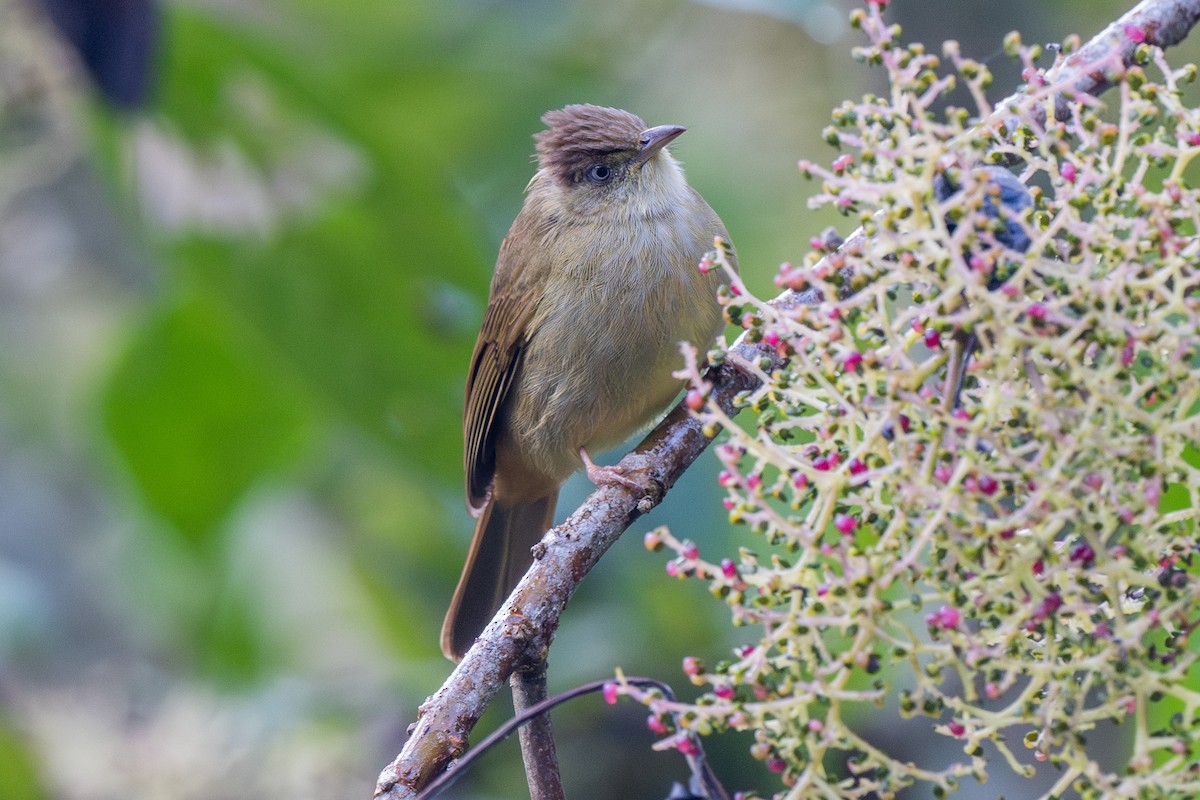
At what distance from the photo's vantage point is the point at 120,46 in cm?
404

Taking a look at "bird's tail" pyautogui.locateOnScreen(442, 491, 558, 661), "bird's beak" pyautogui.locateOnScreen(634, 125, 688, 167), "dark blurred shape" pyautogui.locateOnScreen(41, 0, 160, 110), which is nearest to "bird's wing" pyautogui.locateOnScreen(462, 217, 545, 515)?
"bird's tail" pyautogui.locateOnScreen(442, 491, 558, 661)

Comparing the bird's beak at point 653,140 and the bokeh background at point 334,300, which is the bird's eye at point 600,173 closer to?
the bird's beak at point 653,140

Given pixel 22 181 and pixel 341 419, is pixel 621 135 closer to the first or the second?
pixel 341 419

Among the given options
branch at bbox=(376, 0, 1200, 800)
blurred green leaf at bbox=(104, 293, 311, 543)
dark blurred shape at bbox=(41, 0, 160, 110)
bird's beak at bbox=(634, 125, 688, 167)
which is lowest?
branch at bbox=(376, 0, 1200, 800)

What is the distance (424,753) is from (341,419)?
161cm

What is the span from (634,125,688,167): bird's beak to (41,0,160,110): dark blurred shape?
150cm

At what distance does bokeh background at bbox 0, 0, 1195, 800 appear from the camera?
3.96m

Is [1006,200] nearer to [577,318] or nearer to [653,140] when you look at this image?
[577,318]

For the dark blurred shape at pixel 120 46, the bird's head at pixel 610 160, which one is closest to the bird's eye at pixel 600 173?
the bird's head at pixel 610 160

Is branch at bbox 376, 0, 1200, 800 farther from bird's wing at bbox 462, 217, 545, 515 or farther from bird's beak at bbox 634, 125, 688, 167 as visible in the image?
bird's beak at bbox 634, 125, 688, 167

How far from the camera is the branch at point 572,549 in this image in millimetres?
2562

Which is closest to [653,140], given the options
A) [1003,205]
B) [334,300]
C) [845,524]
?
[334,300]

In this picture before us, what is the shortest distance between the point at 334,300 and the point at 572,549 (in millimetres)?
1512

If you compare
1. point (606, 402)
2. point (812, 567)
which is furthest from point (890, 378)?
point (606, 402)
